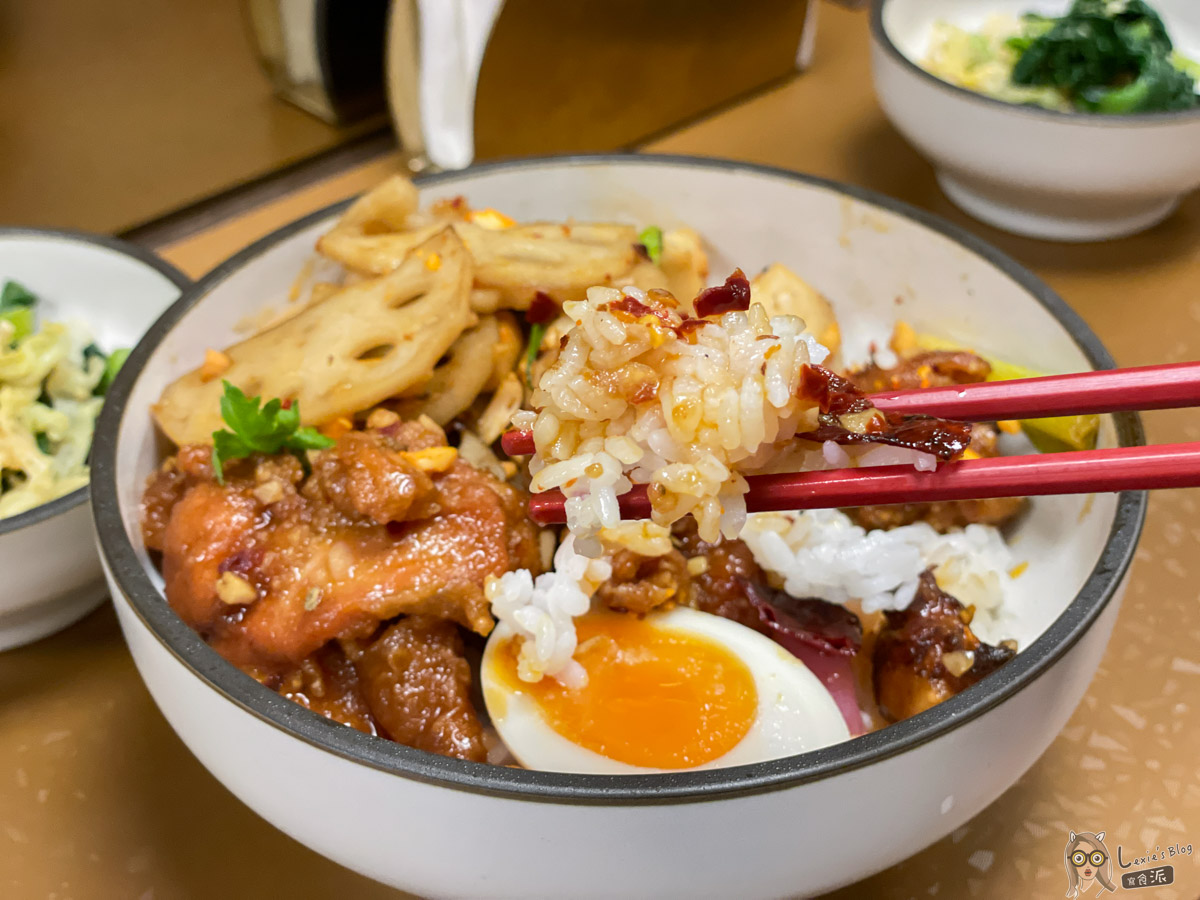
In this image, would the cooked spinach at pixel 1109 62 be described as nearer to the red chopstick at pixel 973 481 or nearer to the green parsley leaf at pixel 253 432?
the red chopstick at pixel 973 481

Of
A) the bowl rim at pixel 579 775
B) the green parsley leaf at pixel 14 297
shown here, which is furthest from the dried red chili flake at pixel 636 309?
the green parsley leaf at pixel 14 297

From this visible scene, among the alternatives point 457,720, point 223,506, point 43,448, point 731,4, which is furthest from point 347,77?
point 457,720

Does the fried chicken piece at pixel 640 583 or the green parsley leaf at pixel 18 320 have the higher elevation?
the green parsley leaf at pixel 18 320

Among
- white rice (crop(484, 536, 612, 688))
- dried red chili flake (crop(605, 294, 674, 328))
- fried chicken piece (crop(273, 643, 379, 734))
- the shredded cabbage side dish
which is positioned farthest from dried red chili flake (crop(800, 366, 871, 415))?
the shredded cabbage side dish

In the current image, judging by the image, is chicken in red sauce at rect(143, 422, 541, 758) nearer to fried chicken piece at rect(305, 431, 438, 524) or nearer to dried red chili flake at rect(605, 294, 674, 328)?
fried chicken piece at rect(305, 431, 438, 524)

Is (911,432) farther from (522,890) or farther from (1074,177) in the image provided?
(1074,177)
